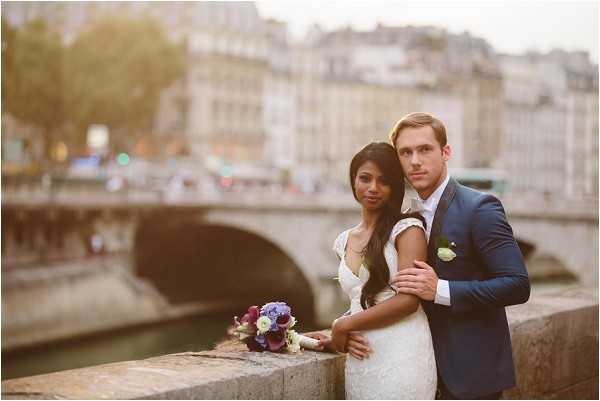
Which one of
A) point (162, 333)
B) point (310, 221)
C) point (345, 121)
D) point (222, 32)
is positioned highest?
point (222, 32)

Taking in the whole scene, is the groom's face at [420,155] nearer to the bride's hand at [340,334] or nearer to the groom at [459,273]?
the groom at [459,273]

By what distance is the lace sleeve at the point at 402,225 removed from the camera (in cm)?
324

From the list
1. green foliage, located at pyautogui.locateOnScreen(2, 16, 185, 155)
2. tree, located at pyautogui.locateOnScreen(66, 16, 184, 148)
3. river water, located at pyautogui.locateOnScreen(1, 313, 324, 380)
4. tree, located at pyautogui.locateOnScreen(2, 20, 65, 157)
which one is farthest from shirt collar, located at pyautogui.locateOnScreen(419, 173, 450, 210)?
tree, located at pyautogui.locateOnScreen(66, 16, 184, 148)

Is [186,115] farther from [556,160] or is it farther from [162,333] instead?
[162,333]

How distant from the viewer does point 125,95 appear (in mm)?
41406

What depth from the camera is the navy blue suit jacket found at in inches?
128

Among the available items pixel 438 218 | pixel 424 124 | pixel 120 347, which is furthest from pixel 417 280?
pixel 120 347

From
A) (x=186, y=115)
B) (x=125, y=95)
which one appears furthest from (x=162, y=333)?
(x=186, y=115)

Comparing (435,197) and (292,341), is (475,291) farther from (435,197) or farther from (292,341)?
(292,341)

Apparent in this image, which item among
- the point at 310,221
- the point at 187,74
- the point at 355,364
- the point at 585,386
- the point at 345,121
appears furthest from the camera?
the point at 345,121

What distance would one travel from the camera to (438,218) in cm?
336

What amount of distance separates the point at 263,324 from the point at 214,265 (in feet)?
111

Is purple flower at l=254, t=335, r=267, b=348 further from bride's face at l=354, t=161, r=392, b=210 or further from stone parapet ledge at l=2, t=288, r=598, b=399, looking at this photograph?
bride's face at l=354, t=161, r=392, b=210

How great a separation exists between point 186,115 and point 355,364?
5137cm
